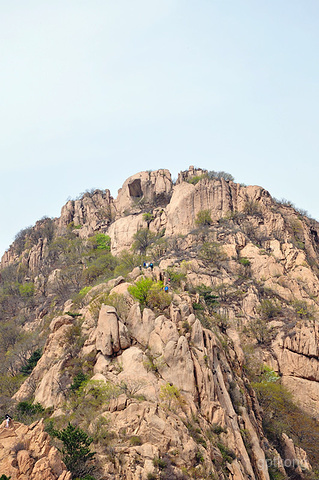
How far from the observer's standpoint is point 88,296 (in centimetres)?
3991

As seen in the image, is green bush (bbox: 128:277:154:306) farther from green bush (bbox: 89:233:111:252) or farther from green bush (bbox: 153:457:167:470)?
green bush (bbox: 89:233:111:252)

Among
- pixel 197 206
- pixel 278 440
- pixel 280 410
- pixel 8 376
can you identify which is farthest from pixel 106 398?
pixel 197 206

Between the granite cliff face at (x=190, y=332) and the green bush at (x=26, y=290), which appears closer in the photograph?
the granite cliff face at (x=190, y=332)

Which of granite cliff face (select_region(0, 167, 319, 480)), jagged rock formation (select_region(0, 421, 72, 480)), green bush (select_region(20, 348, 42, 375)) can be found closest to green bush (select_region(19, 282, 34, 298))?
granite cliff face (select_region(0, 167, 319, 480))

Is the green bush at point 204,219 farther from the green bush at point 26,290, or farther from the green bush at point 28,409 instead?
the green bush at point 28,409

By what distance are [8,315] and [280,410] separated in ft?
139

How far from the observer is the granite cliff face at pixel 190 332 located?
22875 millimetres

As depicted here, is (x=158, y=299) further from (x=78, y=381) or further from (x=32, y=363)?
(x=32, y=363)

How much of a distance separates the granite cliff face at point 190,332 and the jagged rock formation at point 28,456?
3.02 metres

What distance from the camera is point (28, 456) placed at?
57.3 feet

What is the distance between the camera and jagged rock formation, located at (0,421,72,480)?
1695 centimetres

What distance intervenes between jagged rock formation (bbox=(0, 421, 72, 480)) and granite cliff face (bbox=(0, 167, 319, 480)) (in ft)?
9.90

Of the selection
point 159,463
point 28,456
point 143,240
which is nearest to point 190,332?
point 159,463

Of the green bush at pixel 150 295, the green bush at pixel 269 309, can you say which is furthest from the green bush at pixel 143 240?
the green bush at pixel 150 295
